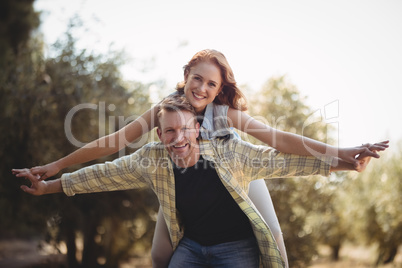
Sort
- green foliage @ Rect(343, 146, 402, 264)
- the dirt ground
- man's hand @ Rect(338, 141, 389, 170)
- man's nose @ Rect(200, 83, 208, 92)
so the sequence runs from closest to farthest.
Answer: man's hand @ Rect(338, 141, 389, 170) → man's nose @ Rect(200, 83, 208, 92) → the dirt ground → green foliage @ Rect(343, 146, 402, 264)

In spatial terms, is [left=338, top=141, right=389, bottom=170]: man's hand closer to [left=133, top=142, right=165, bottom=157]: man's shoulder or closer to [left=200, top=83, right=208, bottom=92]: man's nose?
[left=200, top=83, right=208, bottom=92]: man's nose

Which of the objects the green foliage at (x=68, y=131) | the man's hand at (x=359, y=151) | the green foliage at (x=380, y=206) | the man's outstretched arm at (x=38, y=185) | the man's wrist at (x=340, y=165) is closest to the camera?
the man's hand at (x=359, y=151)

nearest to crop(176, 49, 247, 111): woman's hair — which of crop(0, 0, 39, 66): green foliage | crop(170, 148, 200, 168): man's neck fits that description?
crop(170, 148, 200, 168): man's neck

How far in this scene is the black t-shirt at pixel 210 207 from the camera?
235cm

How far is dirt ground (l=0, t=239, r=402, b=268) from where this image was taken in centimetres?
640

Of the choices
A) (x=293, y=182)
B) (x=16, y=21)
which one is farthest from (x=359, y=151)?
(x=16, y=21)

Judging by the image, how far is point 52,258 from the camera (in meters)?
6.43

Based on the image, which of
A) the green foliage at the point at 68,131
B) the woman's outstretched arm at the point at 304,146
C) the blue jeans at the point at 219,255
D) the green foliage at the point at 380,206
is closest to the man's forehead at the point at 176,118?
the woman's outstretched arm at the point at 304,146

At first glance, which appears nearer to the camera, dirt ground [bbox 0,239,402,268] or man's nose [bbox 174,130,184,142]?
man's nose [bbox 174,130,184,142]

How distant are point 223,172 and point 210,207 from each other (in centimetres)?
27

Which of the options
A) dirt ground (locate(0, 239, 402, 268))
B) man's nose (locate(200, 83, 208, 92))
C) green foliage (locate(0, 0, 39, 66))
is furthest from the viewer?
green foliage (locate(0, 0, 39, 66))

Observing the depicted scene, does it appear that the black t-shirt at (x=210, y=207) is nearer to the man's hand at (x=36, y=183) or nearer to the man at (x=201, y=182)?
the man at (x=201, y=182)

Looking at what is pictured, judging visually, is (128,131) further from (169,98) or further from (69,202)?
(69,202)

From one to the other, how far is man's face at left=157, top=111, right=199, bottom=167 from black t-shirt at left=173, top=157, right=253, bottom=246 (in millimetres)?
100
